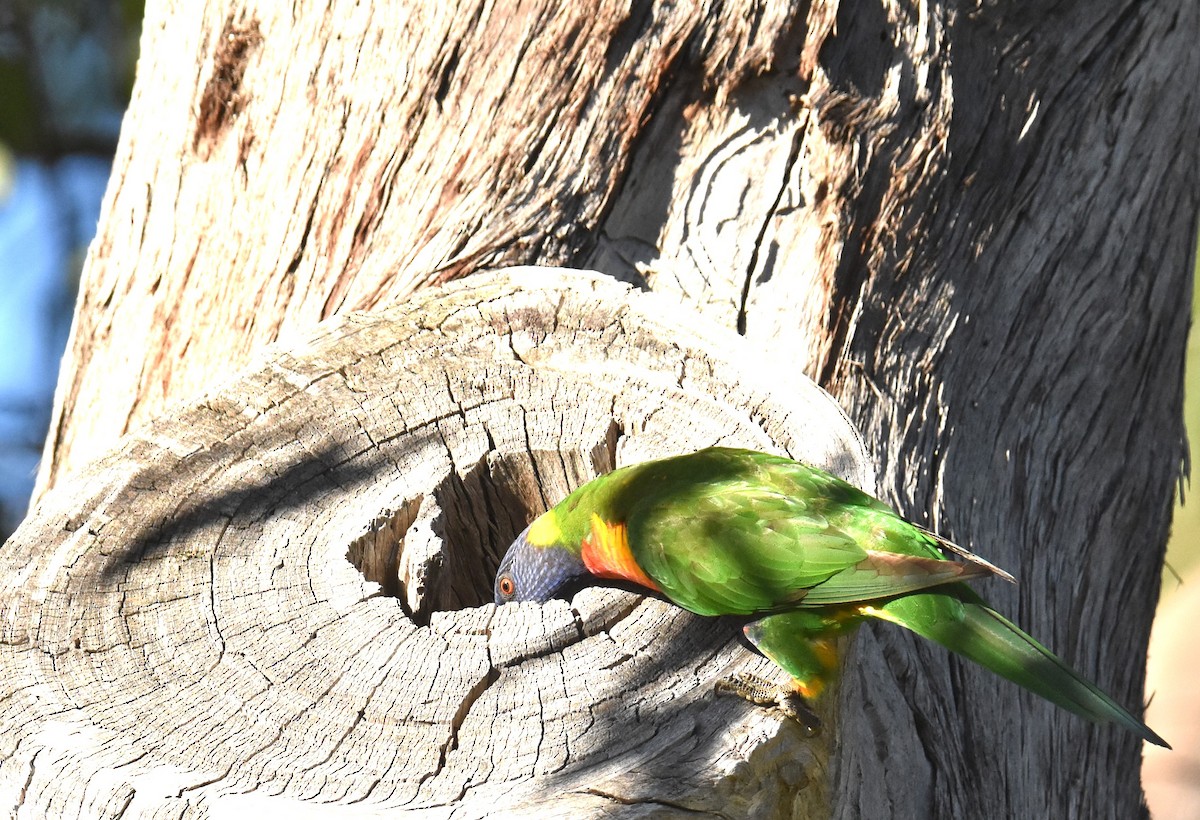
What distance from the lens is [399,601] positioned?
1686mm

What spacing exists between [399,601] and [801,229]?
3.57 feet

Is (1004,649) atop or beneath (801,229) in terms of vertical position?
beneath

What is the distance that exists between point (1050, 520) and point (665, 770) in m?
1.48

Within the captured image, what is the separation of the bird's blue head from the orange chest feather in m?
0.03

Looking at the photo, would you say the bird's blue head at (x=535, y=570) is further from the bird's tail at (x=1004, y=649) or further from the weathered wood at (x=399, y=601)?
the bird's tail at (x=1004, y=649)

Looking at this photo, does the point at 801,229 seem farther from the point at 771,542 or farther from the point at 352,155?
the point at 352,155

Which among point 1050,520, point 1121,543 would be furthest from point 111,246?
point 1121,543

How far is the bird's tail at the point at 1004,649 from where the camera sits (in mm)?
1562

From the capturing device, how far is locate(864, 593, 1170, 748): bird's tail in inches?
61.5

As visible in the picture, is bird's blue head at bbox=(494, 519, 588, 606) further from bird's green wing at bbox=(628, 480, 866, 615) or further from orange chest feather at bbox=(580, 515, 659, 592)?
bird's green wing at bbox=(628, 480, 866, 615)

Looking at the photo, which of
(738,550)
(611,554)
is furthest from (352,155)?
(738,550)

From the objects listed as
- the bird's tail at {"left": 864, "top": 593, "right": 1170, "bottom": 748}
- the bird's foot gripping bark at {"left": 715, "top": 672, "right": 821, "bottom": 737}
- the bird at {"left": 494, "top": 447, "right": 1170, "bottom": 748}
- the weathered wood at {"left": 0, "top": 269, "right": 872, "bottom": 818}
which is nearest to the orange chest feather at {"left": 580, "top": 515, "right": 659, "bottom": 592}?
the bird at {"left": 494, "top": 447, "right": 1170, "bottom": 748}

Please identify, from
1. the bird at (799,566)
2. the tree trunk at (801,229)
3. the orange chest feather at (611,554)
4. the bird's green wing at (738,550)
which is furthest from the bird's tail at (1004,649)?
the orange chest feather at (611,554)

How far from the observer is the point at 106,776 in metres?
1.34
